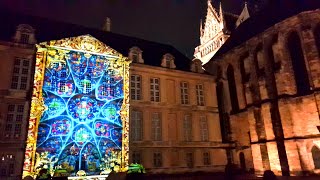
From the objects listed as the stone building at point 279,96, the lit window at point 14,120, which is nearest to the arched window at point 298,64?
the stone building at point 279,96

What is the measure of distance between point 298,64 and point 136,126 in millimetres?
14951

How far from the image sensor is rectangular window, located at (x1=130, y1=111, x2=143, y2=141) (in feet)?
64.5

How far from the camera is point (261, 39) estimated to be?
2428cm

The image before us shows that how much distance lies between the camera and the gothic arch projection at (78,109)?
1522cm

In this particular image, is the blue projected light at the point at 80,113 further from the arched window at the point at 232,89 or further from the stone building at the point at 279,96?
the arched window at the point at 232,89

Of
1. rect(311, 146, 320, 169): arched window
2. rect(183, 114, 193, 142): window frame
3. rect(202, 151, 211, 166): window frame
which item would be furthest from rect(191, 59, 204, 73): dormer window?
rect(311, 146, 320, 169): arched window

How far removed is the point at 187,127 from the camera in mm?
22344

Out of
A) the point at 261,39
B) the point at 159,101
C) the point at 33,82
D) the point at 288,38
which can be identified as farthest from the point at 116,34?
the point at 288,38

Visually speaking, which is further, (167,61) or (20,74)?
(167,61)

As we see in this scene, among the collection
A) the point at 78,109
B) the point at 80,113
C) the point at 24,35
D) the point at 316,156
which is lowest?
the point at 316,156

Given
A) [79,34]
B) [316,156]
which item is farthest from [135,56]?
[316,156]

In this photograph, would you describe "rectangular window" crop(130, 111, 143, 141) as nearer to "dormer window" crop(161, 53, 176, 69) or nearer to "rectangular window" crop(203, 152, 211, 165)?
"dormer window" crop(161, 53, 176, 69)

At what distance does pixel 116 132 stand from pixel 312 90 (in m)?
15.6

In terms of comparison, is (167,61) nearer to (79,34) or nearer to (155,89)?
(155,89)
